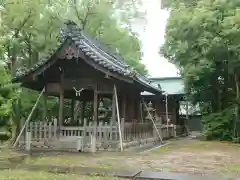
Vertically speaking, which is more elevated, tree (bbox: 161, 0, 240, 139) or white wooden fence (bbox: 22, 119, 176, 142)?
tree (bbox: 161, 0, 240, 139)

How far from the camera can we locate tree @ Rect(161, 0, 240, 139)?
57.3ft

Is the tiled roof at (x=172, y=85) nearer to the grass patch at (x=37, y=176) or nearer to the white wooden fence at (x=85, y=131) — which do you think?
the white wooden fence at (x=85, y=131)

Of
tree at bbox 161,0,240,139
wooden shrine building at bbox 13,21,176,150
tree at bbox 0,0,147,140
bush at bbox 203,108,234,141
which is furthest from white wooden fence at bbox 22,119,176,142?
bush at bbox 203,108,234,141

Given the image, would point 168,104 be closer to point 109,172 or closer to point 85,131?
point 85,131

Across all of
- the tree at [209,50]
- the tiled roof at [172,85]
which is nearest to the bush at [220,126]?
the tree at [209,50]

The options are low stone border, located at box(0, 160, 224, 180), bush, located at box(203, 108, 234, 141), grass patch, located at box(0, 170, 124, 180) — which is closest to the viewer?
grass patch, located at box(0, 170, 124, 180)

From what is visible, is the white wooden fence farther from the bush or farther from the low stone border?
the bush

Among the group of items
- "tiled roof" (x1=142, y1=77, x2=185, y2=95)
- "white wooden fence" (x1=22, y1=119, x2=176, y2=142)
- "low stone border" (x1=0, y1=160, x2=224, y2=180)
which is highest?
"tiled roof" (x1=142, y1=77, x2=185, y2=95)

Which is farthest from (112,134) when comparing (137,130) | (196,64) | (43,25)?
(196,64)

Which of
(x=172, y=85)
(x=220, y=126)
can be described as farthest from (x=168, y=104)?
(x=220, y=126)

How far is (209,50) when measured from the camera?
60.3ft

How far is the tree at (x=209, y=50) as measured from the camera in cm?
1747

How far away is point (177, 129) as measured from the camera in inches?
1005

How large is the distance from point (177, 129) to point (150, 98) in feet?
10.7
